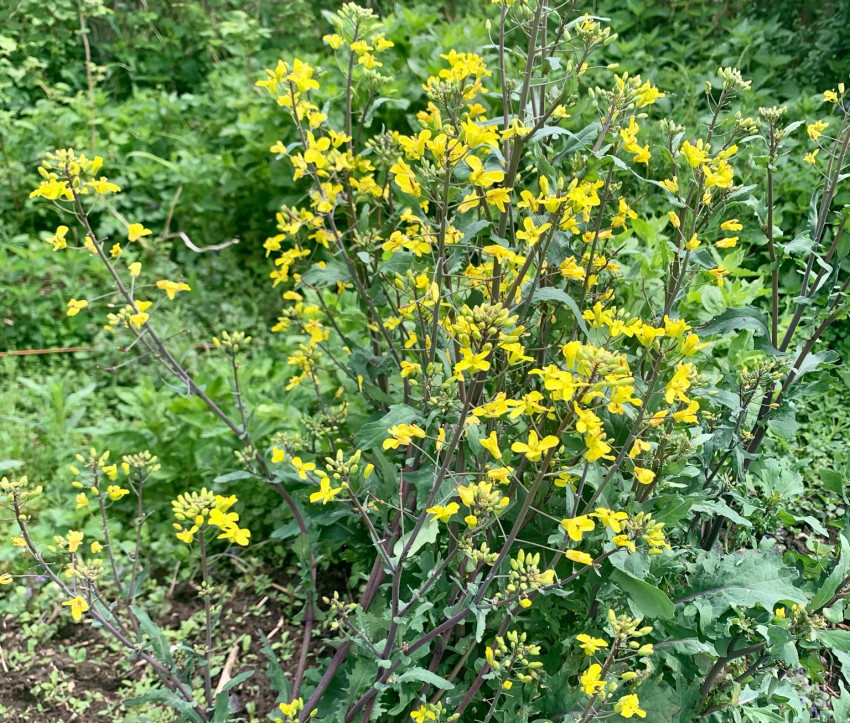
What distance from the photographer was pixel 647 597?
5.16 ft

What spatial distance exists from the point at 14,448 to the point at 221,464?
101cm

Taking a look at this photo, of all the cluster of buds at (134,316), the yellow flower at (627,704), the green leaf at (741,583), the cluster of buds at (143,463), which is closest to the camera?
the yellow flower at (627,704)

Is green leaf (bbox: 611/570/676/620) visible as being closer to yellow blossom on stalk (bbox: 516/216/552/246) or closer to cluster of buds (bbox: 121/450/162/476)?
yellow blossom on stalk (bbox: 516/216/552/246)

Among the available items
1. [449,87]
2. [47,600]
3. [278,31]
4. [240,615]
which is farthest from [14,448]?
[278,31]

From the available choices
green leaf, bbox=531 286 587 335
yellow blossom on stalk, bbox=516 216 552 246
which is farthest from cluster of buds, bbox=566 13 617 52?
green leaf, bbox=531 286 587 335

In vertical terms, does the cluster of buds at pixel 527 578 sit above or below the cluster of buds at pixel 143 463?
above

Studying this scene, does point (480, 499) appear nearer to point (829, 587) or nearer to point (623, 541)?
point (623, 541)

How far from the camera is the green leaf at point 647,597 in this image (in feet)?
5.04

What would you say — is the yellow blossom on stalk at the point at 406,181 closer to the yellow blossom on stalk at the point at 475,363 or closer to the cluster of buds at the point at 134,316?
the yellow blossom on stalk at the point at 475,363

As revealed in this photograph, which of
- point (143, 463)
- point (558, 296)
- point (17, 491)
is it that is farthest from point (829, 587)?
point (17, 491)

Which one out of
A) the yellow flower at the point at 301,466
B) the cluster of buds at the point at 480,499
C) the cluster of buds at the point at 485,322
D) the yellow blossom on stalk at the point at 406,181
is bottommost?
the yellow flower at the point at 301,466

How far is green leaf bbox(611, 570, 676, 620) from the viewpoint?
60.5 inches

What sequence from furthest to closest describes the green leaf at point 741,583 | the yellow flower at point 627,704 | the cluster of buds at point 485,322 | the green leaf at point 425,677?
1. the green leaf at point 741,583
2. the green leaf at point 425,677
3. the yellow flower at point 627,704
4. the cluster of buds at point 485,322

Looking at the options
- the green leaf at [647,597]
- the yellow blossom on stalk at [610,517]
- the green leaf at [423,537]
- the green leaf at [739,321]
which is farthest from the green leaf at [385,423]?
the green leaf at [739,321]
